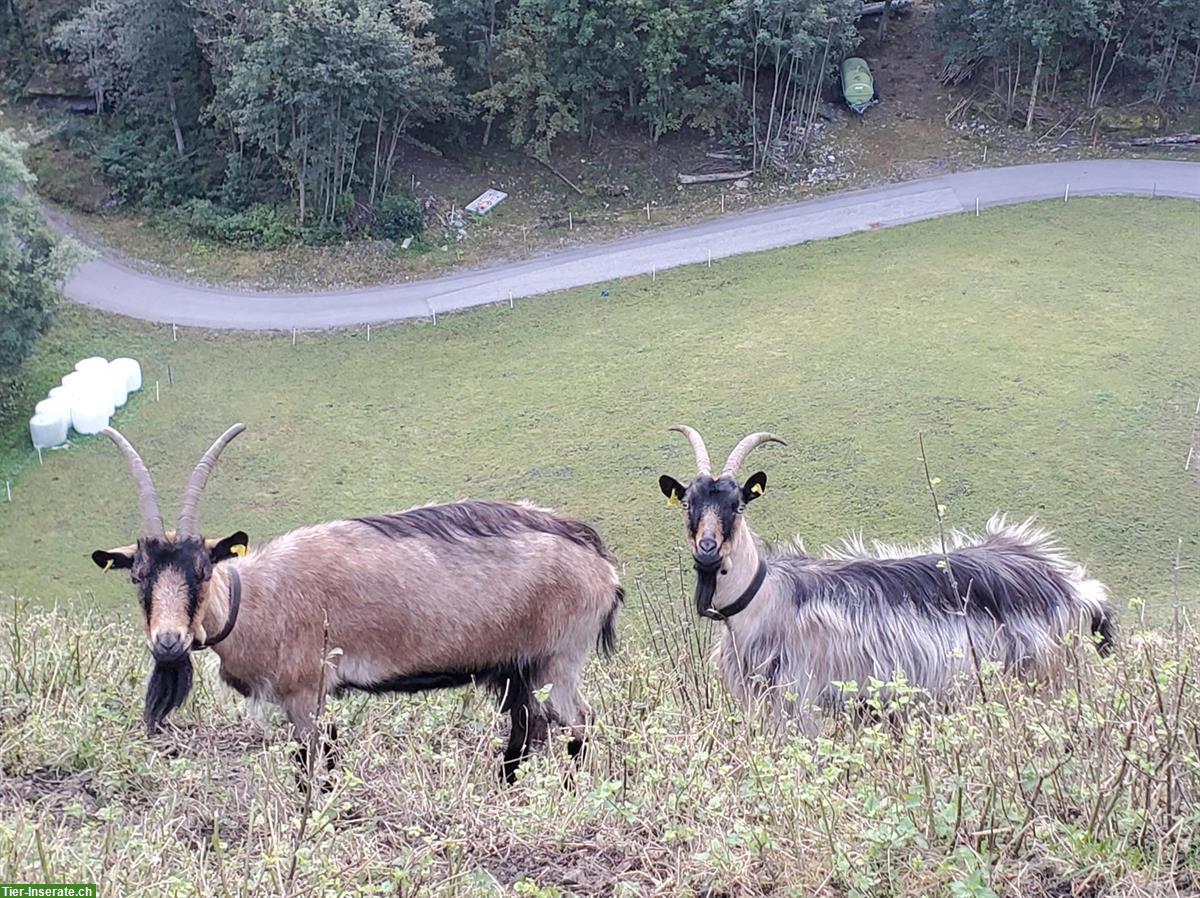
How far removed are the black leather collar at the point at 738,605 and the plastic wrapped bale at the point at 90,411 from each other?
22.1 metres

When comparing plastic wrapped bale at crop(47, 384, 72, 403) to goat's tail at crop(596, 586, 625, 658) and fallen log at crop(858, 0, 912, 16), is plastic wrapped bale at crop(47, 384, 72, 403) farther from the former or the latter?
fallen log at crop(858, 0, 912, 16)

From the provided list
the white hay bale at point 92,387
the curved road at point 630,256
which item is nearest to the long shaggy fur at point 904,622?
the white hay bale at point 92,387

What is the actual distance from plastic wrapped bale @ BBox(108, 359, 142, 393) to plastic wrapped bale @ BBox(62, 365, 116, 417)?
0.32 m

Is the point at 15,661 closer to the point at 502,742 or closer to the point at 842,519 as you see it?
the point at 502,742

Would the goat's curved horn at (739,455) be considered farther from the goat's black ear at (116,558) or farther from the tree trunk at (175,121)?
the tree trunk at (175,121)

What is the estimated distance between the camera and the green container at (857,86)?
4262cm

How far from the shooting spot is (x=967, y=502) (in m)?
25.3

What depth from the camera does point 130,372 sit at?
30.3 metres

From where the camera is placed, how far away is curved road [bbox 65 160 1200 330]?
34344 mm

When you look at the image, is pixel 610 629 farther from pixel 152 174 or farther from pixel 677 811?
pixel 152 174

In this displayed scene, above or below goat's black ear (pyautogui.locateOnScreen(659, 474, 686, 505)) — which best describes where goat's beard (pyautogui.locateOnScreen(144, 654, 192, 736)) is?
below

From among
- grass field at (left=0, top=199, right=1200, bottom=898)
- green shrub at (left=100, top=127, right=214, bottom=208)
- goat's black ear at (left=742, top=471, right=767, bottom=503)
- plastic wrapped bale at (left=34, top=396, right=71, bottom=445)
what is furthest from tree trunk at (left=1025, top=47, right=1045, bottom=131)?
goat's black ear at (left=742, top=471, right=767, bottom=503)

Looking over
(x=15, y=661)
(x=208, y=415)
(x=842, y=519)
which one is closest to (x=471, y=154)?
(x=208, y=415)

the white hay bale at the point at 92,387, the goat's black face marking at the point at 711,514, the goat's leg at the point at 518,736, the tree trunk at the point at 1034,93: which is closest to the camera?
the goat's leg at the point at 518,736
